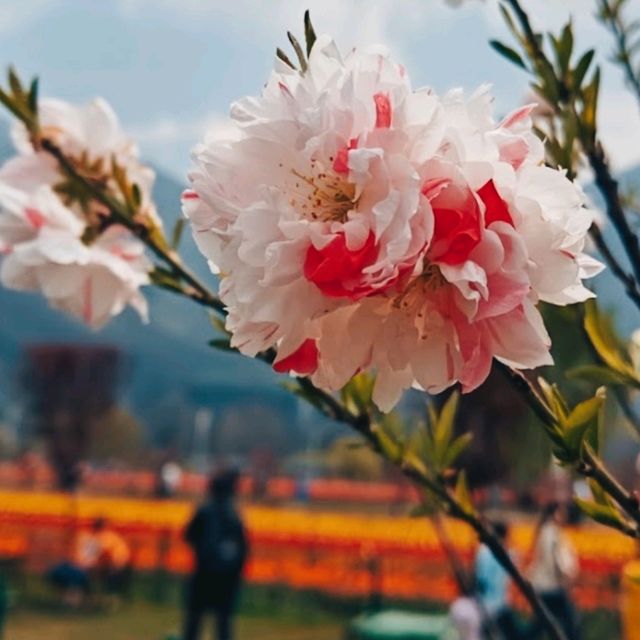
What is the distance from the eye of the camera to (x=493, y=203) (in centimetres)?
57

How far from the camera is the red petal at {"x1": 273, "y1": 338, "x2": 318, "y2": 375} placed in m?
0.60

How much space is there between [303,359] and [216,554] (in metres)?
6.46

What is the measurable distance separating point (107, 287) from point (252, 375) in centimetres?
8873

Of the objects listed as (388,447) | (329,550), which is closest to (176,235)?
(388,447)

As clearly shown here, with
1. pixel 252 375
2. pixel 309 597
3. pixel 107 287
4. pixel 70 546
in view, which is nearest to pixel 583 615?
pixel 309 597

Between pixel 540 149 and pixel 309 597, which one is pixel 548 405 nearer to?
pixel 540 149

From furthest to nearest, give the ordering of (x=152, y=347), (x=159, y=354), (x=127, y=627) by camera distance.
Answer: (x=152, y=347), (x=159, y=354), (x=127, y=627)

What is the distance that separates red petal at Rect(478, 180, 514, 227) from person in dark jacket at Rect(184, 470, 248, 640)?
6.36m

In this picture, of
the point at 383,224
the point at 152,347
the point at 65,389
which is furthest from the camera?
the point at 152,347

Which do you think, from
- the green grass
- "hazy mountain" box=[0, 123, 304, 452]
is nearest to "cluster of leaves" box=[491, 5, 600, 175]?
the green grass

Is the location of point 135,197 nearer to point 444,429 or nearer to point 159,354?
point 444,429

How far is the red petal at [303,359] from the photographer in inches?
23.7

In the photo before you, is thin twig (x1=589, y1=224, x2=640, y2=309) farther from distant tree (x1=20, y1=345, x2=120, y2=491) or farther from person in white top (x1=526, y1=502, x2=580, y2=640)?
distant tree (x1=20, y1=345, x2=120, y2=491)

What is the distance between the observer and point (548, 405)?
701 millimetres
